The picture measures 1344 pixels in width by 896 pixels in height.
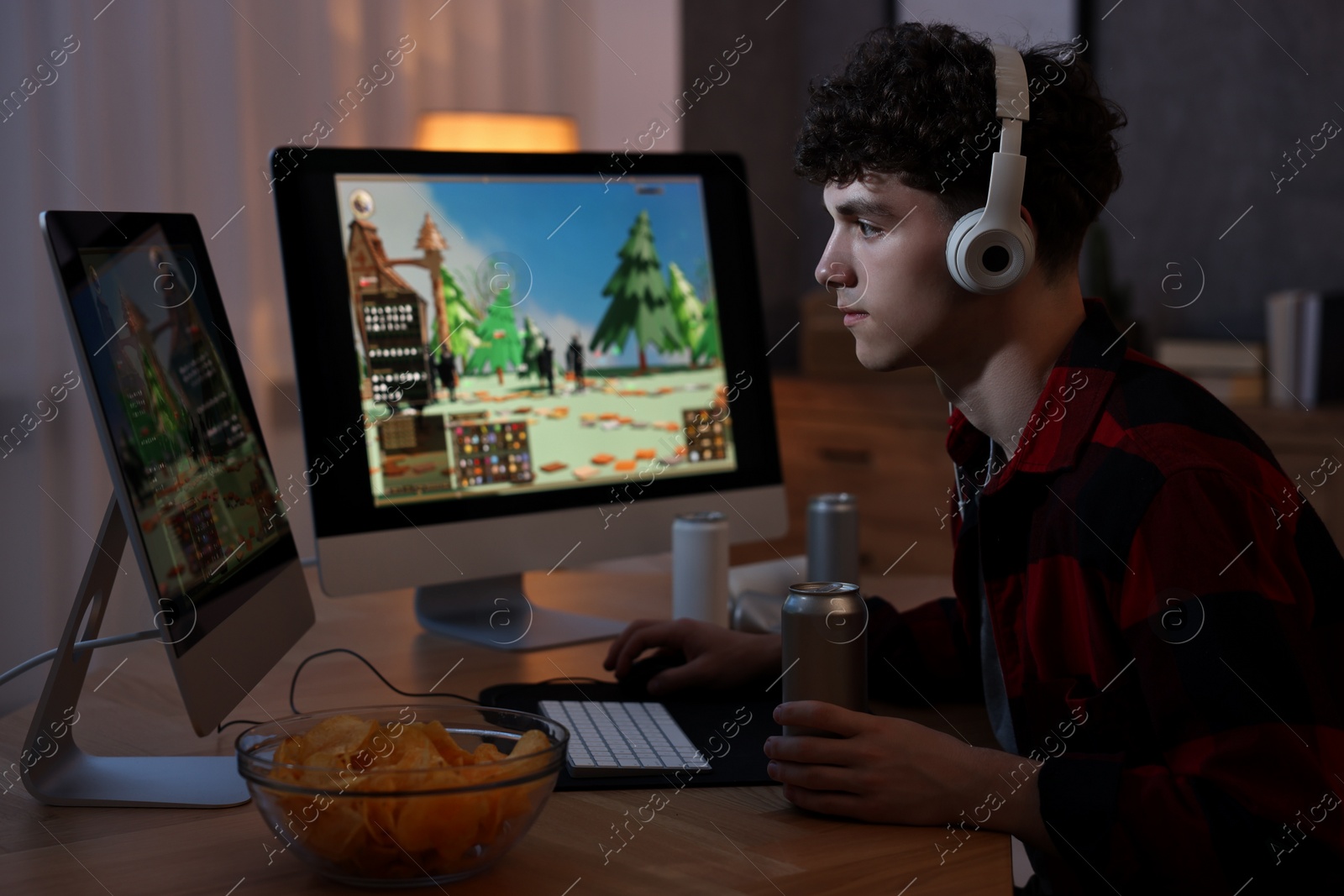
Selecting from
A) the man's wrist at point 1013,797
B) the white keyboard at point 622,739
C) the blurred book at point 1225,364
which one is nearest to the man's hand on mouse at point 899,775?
the man's wrist at point 1013,797

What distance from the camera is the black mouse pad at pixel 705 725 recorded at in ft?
2.90

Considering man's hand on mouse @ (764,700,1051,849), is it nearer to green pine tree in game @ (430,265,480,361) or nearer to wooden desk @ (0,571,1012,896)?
wooden desk @ (0,571,1012,896)

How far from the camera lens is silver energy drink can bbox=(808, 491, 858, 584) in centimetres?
142

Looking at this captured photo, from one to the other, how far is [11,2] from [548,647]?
1872mm

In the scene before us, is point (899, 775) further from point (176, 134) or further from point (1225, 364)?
point (176, 134)

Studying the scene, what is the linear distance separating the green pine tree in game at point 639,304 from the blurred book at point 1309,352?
1714 mm

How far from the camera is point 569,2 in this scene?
11.0ft

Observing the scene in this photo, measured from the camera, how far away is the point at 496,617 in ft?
4.58

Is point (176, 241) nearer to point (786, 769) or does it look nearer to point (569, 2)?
point (786, 769)

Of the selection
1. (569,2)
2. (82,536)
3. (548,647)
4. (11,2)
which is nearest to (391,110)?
(569,2)

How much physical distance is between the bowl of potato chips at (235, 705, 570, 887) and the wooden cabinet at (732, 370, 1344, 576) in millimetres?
2110

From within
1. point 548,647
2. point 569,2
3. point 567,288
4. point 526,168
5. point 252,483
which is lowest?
point 548,647

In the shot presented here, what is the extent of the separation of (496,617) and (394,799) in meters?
0.72

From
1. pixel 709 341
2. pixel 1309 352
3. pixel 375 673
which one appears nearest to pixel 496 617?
pixel 375 673
